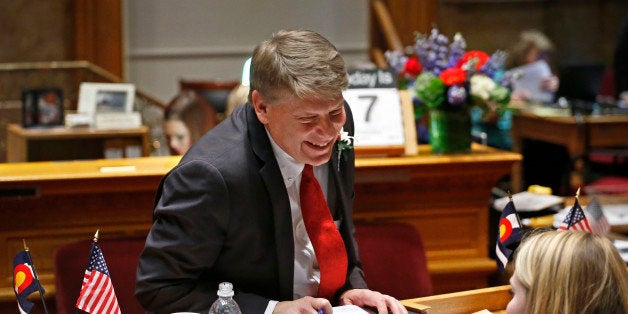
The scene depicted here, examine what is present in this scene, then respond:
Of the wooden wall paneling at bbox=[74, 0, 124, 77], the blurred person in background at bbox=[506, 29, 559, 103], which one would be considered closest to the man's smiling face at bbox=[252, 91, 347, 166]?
the blurred person in background at bbox=[506, 29, 559, 103]

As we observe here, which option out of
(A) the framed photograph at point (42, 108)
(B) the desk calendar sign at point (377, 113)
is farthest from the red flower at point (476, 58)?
(A) the framed photograph at point (42, 108)

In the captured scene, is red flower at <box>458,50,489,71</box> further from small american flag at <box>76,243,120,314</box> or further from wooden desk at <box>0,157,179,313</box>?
small american flag at <box>76,243,120,314</box>

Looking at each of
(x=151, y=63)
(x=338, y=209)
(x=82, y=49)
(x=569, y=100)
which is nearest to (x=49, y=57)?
(x=82, y=49)

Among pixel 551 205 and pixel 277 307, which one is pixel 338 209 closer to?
pixel 277 307

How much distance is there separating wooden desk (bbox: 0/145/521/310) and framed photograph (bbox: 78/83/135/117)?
9.70 feet

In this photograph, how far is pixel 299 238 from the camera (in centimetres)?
277

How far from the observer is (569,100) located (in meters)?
9.01

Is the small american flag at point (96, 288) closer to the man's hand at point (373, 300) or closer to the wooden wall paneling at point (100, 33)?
the man's hand at point (373, 300)

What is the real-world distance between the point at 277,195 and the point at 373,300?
0.39m

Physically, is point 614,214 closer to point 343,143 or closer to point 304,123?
point 343,143

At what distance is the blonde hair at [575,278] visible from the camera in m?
2.12

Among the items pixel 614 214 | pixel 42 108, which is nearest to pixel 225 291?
pixel 614 214

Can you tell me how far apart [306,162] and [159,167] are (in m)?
1.21

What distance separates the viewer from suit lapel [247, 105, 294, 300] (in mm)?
2613
